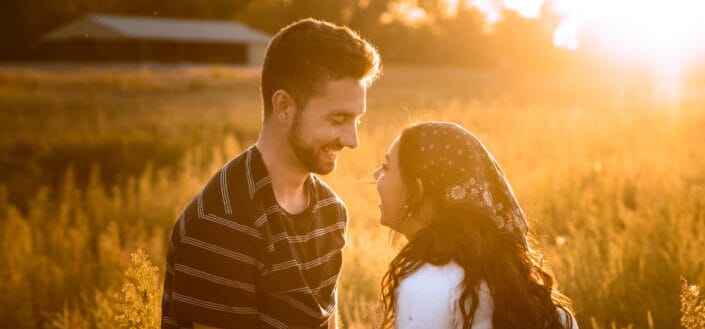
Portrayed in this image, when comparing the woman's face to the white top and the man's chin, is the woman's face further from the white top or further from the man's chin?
the white top

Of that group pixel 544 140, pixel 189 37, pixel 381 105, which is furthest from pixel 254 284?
pixel 189 37

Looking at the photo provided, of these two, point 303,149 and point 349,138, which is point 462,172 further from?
point 303,149

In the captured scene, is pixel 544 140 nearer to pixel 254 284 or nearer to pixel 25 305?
pixel 25 305

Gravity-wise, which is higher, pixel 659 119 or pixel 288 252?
pixel 659 119

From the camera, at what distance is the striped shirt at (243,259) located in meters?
2.66

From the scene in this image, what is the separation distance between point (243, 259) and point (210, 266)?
0.41 ft

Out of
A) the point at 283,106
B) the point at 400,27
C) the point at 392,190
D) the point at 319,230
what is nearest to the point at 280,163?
the point at 283,106

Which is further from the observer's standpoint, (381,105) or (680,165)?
(381,105)

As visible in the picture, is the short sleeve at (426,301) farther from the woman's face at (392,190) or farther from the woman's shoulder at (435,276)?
the woman's face at (392,190)

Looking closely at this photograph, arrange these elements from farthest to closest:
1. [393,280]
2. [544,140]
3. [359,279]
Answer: [544,140], [359,279], [393,280]

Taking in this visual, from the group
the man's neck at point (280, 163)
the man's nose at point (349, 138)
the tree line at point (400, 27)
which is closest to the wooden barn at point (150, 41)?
the tree line at point (400, 27)

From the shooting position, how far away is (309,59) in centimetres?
288

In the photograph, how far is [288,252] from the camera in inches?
113

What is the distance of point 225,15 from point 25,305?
71.8m
